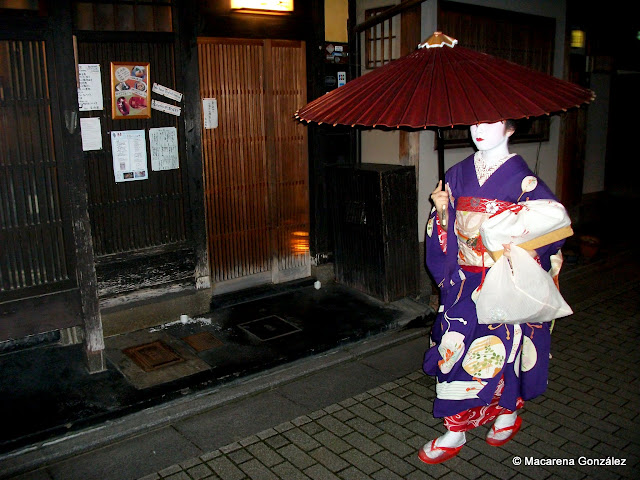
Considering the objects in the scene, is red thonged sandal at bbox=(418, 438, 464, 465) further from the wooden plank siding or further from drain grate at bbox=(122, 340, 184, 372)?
the wooden plank siding

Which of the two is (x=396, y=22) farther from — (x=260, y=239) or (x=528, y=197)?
(x=528, y=197)

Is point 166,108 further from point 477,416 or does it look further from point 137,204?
point 477,416

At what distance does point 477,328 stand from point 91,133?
14.3ft

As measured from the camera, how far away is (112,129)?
6.19 m

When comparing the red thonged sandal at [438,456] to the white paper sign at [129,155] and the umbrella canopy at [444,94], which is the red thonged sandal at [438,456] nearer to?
the umbrella canopy at [444,94]

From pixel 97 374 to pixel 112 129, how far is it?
8.46 feet

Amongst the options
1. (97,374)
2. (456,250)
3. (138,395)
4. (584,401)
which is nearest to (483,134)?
(456,250)

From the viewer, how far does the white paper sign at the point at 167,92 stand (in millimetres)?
6398

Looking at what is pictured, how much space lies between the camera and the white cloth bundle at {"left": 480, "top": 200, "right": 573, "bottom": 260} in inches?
162

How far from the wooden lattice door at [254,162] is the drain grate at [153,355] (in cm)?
147

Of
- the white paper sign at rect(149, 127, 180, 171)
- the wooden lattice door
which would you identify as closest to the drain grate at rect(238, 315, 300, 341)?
the wooden lattice door

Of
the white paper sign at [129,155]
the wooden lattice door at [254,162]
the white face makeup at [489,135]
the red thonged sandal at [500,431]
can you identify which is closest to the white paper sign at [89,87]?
the white paper sign at [129,155]

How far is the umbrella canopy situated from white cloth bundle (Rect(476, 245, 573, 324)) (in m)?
1.11

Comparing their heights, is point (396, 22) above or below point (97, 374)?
above
